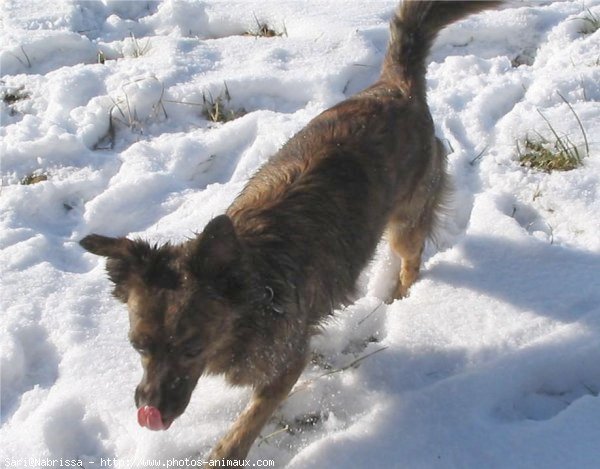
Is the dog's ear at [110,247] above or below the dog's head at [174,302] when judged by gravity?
above

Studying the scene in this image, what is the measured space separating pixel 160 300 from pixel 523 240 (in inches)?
81.1

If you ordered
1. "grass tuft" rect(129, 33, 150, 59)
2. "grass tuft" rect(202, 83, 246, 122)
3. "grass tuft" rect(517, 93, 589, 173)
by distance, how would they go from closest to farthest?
"grass tuft" rect(517, 93, 589, 173)
"grass tuft" rect(202, 83, 246, 122)
"grass tuft" rect(129, 33, 150, 59)

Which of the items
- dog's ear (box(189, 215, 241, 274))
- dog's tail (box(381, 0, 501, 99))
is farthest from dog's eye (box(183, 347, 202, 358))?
dog's tail (box(381, 0, 501, 99))

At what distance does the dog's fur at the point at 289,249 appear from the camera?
2.44 m

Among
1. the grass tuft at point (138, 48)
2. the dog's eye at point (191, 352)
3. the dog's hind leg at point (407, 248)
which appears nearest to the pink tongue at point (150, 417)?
the dog's eye at point (191, 352)

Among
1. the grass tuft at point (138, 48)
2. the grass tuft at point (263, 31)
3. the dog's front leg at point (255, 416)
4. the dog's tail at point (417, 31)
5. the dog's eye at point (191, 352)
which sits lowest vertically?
the dog's front leg at point (255, 416)

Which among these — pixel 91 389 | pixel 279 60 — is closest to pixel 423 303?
pixel 91 389

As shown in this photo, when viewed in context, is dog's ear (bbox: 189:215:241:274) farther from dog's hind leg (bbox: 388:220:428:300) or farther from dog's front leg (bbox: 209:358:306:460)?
dog's hind leg (bbox: 388:220:428:300)

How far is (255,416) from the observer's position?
2.86 m

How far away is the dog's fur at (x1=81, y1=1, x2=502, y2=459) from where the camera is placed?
2441mm

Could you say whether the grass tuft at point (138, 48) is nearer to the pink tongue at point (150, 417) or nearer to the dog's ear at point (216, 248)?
the dog's ear at point (216, 248)

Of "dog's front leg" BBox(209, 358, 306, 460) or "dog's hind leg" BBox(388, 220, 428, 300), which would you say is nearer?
"dog's front leg" BBox(209, 358, 306, 460)

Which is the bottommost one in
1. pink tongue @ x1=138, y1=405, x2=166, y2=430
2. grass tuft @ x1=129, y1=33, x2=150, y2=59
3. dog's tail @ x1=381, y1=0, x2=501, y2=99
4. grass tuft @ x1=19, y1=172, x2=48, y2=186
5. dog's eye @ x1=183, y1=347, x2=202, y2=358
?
grass tuft @ x1=19, y1=172, x2=48, y2=186

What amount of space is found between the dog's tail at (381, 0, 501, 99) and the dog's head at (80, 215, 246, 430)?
1.57m
